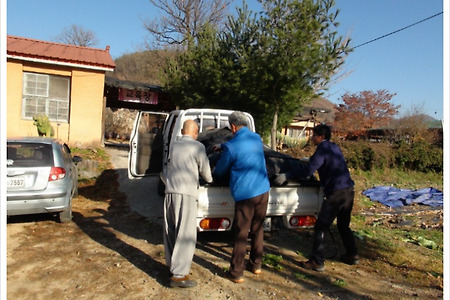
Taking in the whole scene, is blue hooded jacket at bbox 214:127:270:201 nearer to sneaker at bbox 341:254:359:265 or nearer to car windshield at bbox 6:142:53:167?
sneaker at bbox 341:254:359:265

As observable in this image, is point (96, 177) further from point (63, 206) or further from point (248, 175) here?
point (248, 175)

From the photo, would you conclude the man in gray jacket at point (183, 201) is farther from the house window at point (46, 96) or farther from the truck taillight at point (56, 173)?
the house window at point (46, 96)

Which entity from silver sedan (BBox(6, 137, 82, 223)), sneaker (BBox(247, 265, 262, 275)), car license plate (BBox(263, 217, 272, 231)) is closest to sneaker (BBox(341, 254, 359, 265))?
car license plate (BBox(263, 217, 272, 231))

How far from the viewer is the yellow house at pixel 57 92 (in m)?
12.9

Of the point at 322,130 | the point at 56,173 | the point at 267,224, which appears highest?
the point at 322,130

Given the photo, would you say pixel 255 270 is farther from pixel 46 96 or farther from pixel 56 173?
pixel 46 96

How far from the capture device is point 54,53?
13461mm

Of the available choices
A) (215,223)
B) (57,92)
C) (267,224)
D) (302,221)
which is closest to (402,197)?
(302,221)

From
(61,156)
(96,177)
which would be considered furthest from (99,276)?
(96,177)

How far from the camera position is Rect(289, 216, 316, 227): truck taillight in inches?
183

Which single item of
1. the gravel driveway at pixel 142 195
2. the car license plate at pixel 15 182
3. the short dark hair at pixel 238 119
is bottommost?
the gravel driveway at pixel 142 195

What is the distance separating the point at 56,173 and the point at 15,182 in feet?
1.94

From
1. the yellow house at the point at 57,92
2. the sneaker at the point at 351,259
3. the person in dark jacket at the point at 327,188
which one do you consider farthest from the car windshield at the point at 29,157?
the yellow house at the point at 57,92

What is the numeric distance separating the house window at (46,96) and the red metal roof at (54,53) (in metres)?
0.81
